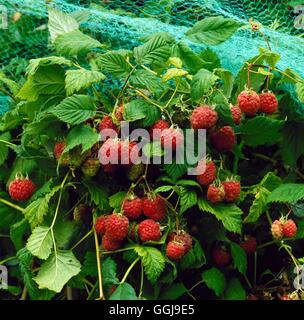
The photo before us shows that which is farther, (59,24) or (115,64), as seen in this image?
(59,24)

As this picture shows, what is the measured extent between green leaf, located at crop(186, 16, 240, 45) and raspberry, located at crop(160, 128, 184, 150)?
0.99 feet

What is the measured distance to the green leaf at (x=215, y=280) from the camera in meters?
1.63

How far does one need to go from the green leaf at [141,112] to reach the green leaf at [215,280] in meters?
0.40

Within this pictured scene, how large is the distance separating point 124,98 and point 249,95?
302 millimetres

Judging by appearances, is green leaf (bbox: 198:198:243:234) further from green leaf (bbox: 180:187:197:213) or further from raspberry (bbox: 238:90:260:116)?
raspberry (bbox: 238:90:260:116)

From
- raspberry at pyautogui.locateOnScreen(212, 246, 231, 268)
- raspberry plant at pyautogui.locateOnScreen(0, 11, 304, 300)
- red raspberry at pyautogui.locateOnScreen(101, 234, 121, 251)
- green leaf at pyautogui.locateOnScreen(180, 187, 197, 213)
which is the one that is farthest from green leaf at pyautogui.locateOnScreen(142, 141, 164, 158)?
raspberry at pyautogui.locateOnScreen(212, 246, 231, 268)

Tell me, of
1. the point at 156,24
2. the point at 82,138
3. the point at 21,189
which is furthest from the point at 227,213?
the point at 156,24

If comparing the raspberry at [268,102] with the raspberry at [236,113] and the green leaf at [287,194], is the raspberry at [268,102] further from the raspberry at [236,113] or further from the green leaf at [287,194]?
the green leaf at [287,194]

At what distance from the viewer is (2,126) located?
1.86 meters

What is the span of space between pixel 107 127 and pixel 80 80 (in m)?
0.13

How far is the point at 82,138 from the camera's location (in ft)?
5.08

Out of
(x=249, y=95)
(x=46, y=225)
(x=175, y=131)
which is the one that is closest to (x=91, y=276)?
(x=46, y=225)

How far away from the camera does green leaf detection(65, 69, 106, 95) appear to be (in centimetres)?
156

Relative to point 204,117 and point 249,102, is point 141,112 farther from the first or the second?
point 249,102
